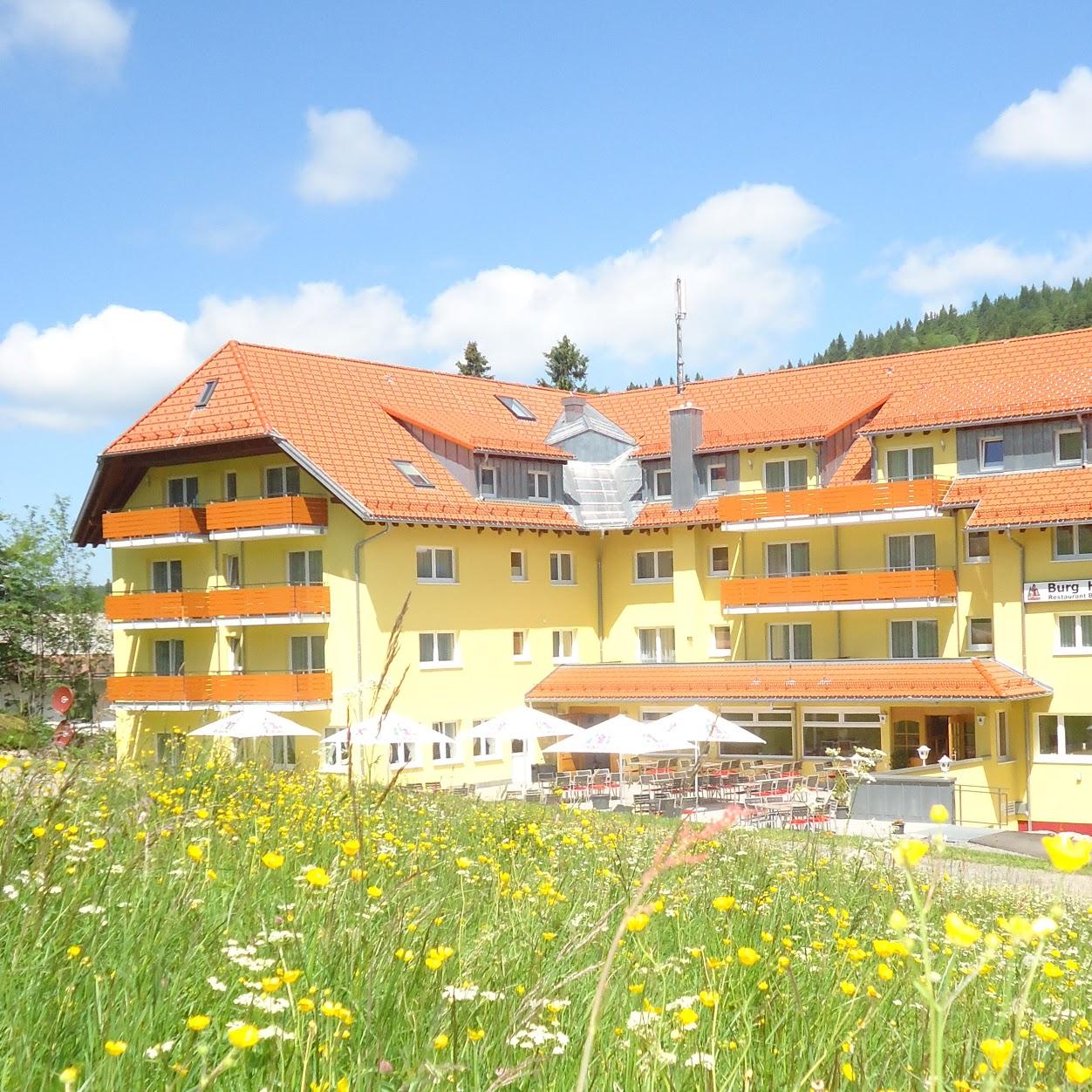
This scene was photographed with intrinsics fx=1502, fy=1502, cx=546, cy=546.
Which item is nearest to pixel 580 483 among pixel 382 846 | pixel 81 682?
pixel 81 682

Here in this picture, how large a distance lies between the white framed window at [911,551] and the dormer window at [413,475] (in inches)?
468

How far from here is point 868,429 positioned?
37.8 m

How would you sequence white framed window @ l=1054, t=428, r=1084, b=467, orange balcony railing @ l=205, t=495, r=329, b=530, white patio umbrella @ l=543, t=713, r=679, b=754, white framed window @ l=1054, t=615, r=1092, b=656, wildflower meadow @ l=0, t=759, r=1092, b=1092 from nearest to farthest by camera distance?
wildflower meadow @ l=0, t=759, r=1092, b=1092
white patio umbrella @ l=543, t=713, r=679, b=754
white framed window @ l=1054, t=615, r=1092, b=656
white framed window @ l=1054, t=428, r=1084, b=467
orange balcony railing @ l=205, t=495, r=329, b=530

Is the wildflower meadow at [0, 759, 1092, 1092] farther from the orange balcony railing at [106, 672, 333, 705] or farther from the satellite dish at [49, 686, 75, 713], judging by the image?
the orange balcony railing at [106, 672, 333, 705]

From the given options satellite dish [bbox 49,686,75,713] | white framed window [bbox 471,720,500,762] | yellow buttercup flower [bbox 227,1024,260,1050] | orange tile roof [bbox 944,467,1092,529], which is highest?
orange tile roof [bbox 944,467,1092,529]

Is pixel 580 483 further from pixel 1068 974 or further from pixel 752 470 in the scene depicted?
pixel 1068 974

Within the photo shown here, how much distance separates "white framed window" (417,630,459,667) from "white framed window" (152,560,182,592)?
7.67 m

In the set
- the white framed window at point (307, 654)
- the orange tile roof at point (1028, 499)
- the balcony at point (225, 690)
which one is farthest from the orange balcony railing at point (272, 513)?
the orange tile roof at point (1028, 499)

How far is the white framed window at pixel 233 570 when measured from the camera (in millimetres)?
39281

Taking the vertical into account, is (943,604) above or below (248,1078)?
above

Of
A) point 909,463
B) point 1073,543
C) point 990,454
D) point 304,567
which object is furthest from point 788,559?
point 304,567

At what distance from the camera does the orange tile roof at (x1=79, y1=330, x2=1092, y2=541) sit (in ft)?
121

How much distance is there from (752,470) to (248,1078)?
38170 mm

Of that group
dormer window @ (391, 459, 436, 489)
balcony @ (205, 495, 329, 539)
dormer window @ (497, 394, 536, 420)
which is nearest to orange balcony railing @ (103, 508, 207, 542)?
balcony @ (205, 495, 329, 539)
